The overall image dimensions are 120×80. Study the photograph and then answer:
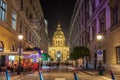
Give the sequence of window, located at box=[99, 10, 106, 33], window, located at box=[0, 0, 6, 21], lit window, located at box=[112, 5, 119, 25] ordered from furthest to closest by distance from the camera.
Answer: window, located at box=[99, 10, 106, 33] → lit window, located at box=[112, 5, 119, 25] → window, located at box=[0, 0, 6, 21]

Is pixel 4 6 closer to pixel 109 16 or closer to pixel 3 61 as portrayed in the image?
pixel 3 61

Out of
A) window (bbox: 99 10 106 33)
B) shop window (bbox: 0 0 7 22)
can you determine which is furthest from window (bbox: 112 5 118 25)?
shop window (bbox: 0 0 7 22)

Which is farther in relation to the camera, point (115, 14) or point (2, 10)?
point (115, 14)

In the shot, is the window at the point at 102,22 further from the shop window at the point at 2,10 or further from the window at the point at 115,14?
the shop window at the point at 2,10

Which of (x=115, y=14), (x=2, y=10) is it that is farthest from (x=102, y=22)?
(x=2, y=10)

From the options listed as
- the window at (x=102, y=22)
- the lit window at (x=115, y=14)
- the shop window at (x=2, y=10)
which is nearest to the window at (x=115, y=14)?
the lit window at (x=115, y=14)

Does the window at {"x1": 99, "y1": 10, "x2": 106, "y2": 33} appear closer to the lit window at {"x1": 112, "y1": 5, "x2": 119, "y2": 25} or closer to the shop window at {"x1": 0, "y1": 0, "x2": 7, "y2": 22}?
the lit window at {"x1": 112, "y1": 5, "x2": 119, "y2": 25}

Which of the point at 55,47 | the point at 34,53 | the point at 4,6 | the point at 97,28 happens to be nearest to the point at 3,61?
the point at 34,53

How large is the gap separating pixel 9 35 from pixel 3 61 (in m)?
3.46

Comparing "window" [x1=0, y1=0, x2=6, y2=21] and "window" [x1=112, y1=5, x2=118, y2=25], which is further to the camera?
"window" [x1=112, y1=5, x2=118, y2=25]

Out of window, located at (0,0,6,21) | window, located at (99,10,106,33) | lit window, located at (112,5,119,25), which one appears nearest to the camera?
window, located at (0,0,6,21)

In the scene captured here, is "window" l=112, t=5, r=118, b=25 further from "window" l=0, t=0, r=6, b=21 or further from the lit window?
"window" l=0, t=0, r=6, b=21

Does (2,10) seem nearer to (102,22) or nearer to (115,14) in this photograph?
(115,14)

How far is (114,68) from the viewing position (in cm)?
3534
